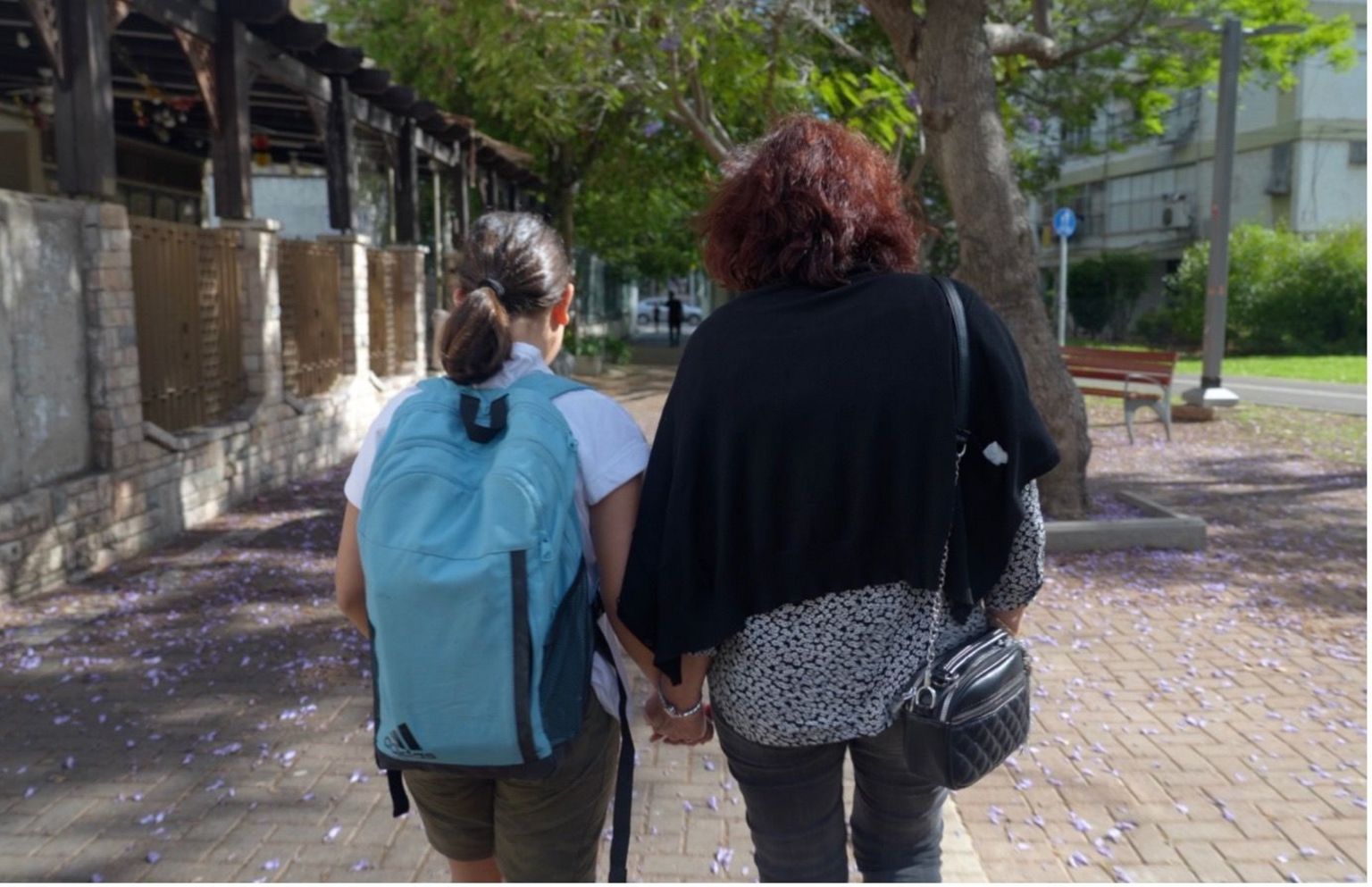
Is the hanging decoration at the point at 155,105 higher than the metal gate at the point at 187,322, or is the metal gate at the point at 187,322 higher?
the hanging decoration at the point at 155,105

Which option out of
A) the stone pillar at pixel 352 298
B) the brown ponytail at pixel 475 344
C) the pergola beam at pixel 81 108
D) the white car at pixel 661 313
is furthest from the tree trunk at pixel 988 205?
the white car at pixel 661 313

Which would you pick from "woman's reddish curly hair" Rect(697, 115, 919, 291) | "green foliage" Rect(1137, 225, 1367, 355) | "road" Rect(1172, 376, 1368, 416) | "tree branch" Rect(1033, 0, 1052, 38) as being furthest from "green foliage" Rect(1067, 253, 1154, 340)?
"woman's reddish curly hair" Rect(697, 115, 919, 291)

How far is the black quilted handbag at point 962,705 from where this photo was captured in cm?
212

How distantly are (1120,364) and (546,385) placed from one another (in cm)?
1221

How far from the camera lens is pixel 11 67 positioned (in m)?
12.4

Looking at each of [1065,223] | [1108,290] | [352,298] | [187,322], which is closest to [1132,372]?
[352,298]

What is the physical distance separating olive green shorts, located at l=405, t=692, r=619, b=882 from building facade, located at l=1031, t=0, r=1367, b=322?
101 ft

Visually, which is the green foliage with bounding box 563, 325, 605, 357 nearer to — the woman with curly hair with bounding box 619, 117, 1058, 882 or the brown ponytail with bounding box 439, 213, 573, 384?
the brown ponytail with bounding box 439, 213, 573, 384

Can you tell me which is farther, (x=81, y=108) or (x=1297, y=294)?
(x=1297, y=294)

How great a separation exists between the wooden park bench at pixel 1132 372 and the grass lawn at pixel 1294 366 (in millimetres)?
7787

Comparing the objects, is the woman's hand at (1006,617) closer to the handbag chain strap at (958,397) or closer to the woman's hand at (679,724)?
the handbag chain strap at (958,397)

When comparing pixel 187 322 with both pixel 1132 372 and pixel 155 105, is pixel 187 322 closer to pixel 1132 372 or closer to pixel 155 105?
pixel 155 105

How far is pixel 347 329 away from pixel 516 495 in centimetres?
1149

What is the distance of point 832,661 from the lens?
219 cm
